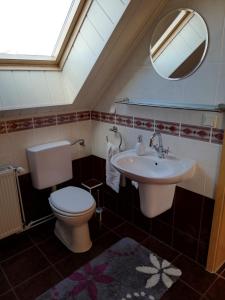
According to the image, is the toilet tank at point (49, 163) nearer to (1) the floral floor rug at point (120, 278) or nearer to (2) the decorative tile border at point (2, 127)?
(2) the decorative tile border at point (2, 127)

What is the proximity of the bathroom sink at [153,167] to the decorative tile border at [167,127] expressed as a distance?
0.64 ft

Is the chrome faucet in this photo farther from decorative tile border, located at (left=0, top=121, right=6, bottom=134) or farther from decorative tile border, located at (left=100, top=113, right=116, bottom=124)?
decorative tile border, located at (left=0, top=121, right=6, bottom=134)

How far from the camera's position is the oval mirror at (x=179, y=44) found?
1.55m

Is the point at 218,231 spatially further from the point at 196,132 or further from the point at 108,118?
the point at 108,118

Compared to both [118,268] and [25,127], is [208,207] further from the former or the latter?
[25,127]

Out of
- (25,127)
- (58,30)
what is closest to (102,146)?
(25,127)

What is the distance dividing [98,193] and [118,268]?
88cm

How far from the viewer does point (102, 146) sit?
8.23 feet

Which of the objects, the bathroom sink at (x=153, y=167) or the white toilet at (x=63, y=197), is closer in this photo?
the bathroom sink at (x=153, y=167)

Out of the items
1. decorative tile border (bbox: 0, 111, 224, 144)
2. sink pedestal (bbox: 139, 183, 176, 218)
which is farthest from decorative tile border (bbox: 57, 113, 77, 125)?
sink pedestal (bbox: 139, 183, 176, 218)

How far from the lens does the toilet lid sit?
1.93 meters

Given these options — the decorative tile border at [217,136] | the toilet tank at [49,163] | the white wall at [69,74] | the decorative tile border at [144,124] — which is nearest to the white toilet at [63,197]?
the toilet tank at [49,163]

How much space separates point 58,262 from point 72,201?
1.65 ft

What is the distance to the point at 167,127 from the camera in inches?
73.4
